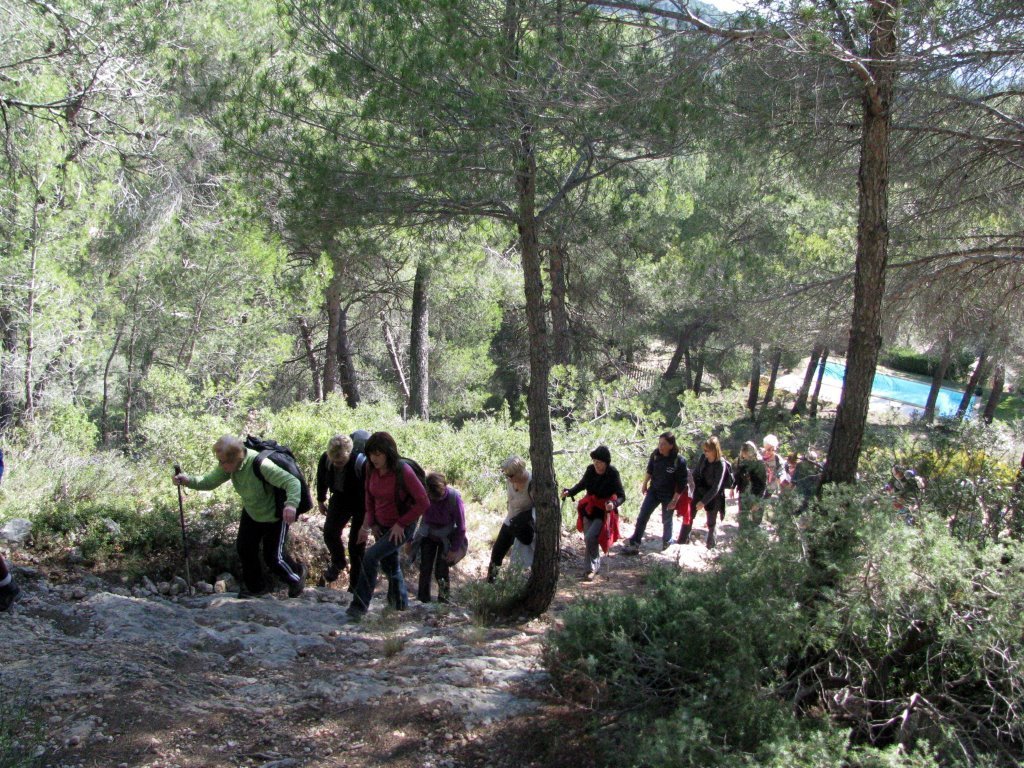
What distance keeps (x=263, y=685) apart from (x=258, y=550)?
177 centimetres

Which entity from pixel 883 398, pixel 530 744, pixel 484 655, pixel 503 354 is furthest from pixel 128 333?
pixel 883 398

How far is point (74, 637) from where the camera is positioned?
521 centimetres

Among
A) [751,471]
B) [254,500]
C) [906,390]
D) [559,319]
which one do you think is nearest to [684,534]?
[751,471]

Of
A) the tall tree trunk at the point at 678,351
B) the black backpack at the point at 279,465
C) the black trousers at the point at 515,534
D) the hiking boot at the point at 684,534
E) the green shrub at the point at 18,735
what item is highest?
the tall tree trunk at the point at 678,351

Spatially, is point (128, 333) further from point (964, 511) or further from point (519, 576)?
point (964, 511)

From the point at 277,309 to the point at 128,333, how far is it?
3868mm

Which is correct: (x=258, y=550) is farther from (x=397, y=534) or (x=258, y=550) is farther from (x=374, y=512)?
(x=397, y=534)

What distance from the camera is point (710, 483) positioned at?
31.0 feet

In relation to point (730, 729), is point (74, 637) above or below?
below

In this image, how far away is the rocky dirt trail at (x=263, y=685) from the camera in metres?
4.03

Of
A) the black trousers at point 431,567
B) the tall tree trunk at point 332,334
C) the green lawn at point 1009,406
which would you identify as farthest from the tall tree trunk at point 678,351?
the black trousers at point 431,567

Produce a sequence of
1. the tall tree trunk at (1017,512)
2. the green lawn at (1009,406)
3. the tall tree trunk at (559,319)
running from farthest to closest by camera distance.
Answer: the green lawn at (1009,406), the tall tree trunk at (559,319), the tall tree trunk at (1017,512)

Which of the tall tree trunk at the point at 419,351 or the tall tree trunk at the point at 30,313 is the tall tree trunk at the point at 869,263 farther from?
the tall tree trunk at the point at 419,351

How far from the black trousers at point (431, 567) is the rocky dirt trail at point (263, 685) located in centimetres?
46
